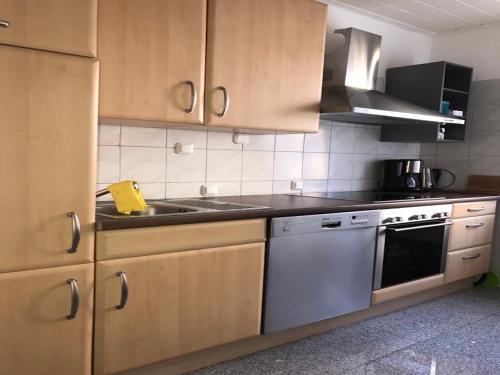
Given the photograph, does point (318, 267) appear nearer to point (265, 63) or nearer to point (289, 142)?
point (289, 142)

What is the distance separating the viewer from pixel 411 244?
300cm

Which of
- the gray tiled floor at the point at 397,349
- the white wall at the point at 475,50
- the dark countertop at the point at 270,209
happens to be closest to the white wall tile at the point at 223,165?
the dark countertop at the point at 270,209

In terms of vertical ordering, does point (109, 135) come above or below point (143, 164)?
above

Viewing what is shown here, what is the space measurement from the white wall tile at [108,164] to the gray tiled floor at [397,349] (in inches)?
40.7

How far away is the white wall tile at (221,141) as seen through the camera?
8.70 feet

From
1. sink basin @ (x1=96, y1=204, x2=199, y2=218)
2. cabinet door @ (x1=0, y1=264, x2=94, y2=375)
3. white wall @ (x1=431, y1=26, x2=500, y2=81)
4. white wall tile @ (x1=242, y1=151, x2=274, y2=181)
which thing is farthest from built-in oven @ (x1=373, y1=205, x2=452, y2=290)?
cabinet door @ (x1=0, y1=264, x2=94, y2=375)

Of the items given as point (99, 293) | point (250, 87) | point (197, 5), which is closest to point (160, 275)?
point (99, 293)

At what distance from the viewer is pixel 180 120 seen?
2068 millimetres

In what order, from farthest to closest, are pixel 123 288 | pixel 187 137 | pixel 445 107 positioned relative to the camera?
pixel 445 107 → pixel 187 137 → pixel 123 288

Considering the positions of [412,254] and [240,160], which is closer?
[240,160]

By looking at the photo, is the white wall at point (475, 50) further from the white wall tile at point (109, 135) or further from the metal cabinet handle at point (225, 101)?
the white wall tile at point (109, 135)

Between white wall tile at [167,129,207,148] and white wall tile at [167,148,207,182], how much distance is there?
1.5 inches

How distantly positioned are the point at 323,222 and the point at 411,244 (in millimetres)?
937

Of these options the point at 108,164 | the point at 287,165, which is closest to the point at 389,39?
the point at 287,165
